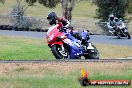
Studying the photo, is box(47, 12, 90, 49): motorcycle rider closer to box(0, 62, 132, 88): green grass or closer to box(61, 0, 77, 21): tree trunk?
box(0, 62, 132, 88): green grass

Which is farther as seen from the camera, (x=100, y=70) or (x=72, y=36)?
(x=72, y=36)

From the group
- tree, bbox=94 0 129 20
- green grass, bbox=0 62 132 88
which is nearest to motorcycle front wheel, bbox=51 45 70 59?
green grass, bbox=0 62 132 88

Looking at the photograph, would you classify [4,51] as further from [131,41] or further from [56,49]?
[131,41]

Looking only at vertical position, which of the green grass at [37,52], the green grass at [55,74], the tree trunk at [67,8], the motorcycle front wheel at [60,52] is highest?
the green grass at [55,74]

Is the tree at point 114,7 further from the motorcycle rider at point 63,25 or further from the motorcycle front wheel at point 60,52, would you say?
the motorcycle front wheel at point 60,52

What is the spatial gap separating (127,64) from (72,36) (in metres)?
3.77

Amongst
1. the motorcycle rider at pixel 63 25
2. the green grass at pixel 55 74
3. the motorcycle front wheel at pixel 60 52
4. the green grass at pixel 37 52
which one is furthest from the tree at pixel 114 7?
the green grass at pixel 55 74

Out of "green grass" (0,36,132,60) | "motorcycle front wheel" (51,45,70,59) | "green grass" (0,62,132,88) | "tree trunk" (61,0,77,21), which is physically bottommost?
"tree trunk" (61,0,77,21)

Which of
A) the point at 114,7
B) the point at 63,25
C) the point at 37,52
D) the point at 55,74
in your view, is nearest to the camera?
the point at 55,74

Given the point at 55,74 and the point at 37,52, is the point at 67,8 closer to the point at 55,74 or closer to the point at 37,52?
the point at 37,52

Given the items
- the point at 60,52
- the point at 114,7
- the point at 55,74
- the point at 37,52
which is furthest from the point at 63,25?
the point at 114,7

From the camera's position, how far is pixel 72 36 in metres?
16.5

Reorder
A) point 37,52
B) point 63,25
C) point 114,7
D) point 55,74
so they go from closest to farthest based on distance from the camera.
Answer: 1. point 55,74
2. point 63,25
3. point 37,52
4. point 114,7

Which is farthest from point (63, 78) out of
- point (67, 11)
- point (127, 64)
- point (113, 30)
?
point (67, 11)
